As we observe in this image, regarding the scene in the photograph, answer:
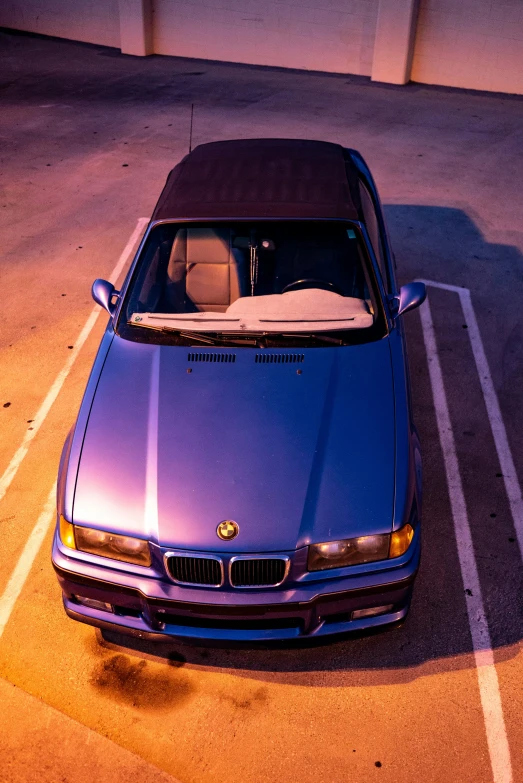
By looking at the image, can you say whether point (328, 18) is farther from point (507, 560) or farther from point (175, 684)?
point (175, 684)

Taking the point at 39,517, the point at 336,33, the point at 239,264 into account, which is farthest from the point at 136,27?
the point at 39,517

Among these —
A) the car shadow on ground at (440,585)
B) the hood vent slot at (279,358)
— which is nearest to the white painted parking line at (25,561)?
the car shadow on ground at (440,585)

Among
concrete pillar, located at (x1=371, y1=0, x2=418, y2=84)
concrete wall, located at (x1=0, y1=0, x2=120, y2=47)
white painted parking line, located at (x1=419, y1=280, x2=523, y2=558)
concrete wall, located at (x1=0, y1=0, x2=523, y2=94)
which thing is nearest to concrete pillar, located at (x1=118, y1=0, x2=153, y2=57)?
concrete wall, located at (x1=0, y1=0, x2=523, y2=94)

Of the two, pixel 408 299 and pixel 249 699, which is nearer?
pixel 249 699

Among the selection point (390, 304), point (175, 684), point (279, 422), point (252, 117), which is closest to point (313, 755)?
point (175, 684)

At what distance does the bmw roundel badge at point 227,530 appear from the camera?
12.1ft

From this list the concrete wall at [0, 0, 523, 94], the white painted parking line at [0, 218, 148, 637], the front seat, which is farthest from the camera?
the concrete wall at [0, 0, 523, 94]

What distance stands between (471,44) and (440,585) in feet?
42.4

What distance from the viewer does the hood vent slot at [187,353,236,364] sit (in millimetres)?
4543

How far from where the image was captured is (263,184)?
548cm

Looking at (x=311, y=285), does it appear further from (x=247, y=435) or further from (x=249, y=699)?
(x=249, y=699)

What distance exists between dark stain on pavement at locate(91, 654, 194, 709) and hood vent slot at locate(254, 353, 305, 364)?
1.76m

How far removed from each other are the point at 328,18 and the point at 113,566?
47.7ft

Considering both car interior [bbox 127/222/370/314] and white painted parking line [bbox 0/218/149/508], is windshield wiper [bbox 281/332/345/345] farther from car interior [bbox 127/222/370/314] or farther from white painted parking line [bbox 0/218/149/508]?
white painted parking line [bbox 0/218/149/508]
